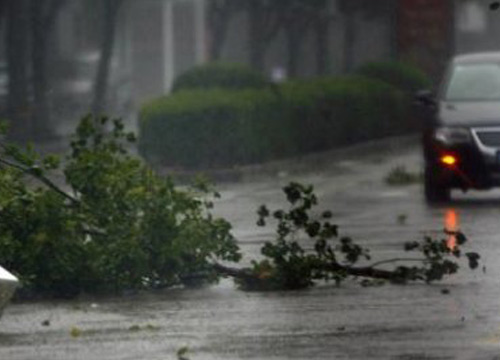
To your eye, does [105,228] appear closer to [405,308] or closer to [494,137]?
[405,308]

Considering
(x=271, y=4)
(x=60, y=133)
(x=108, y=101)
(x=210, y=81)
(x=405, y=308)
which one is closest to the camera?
(x=405, y=308)

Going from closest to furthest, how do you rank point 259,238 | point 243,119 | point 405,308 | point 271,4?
point 405,308 → point 259,238 → point 243,119 → point 271,4

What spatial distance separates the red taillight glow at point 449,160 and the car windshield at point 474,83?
1042 millimetres

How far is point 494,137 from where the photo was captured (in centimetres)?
2241

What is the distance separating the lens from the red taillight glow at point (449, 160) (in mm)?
22453

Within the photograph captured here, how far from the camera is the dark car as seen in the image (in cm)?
2234

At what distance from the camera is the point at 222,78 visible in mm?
34719

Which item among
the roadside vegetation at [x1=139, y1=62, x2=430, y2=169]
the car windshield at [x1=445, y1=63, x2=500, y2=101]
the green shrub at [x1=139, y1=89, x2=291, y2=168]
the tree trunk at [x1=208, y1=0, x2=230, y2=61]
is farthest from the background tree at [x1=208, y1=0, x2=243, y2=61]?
the car windshield at [x1=445, y1=63, x2=500, y2=101]

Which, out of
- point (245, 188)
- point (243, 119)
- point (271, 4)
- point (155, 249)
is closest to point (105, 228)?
point (155, 249)

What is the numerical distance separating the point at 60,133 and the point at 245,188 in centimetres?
1725

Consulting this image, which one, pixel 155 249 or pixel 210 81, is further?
pixel 210 81

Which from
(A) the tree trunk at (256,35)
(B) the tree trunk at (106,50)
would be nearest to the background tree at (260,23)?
(A) the tree trunk at (256,35)

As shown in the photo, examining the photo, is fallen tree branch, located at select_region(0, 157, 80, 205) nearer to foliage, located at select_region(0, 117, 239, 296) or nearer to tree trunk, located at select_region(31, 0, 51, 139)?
foliage, located at select_region(0, 117, 239, 296)

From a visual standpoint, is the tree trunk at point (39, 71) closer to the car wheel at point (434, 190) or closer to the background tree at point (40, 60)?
the background tree at point (40, 60)
